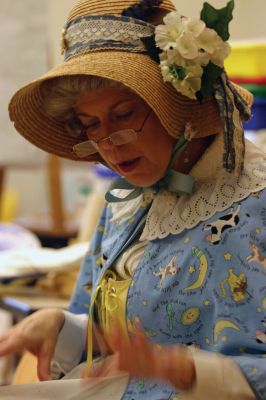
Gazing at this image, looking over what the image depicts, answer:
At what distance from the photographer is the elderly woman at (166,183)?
2.67ft

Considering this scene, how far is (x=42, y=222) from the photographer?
2.78 meters

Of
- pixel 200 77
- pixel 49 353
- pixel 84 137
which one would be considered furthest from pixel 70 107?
pixel 49 353

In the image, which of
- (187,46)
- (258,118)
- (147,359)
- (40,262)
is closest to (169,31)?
(187,46)

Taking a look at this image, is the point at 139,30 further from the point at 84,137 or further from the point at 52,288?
the point at 52,288

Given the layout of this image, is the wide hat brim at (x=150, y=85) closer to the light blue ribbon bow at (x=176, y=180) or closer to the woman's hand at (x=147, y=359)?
the light blue ribbon bow at (x=176, y=180)

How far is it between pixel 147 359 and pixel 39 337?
0.31 meters

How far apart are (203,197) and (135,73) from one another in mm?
185

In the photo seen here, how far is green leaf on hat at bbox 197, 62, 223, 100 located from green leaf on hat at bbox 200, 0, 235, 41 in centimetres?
4

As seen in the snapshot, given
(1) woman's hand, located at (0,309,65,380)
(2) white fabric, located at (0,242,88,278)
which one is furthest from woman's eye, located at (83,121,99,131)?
(2) white fabric, located at (0,242,88,278)

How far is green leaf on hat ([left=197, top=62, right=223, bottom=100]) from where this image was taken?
0.87 metres

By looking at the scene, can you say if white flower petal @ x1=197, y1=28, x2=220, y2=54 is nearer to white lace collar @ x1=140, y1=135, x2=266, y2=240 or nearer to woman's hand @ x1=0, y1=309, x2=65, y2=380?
white lace collar @ x1=140, y1=135, x2=266, y2=240

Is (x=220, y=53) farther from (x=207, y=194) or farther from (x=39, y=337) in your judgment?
(x=39, y=337)

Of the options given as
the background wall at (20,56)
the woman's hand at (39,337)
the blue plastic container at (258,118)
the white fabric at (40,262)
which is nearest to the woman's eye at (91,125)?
the woman's hand at (39,337)

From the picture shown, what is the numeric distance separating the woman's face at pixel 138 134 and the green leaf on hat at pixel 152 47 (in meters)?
0.06
